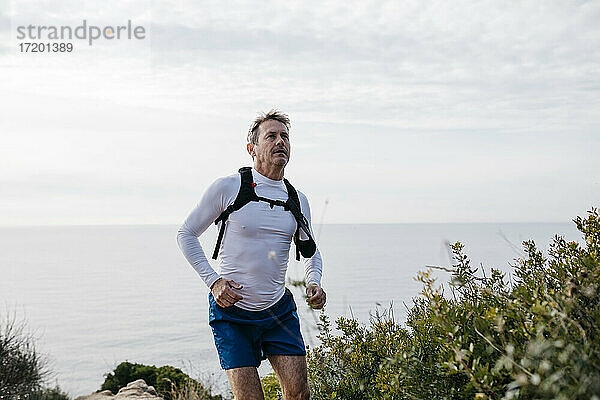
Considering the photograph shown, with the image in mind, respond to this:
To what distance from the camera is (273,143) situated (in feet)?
13.6

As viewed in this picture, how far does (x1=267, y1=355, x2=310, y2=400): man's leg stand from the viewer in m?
3.90

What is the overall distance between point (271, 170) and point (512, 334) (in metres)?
1.98

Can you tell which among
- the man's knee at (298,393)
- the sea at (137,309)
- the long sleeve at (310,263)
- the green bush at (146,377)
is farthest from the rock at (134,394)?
the man's knee at (298,393)

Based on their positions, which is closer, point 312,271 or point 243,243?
point 243,243

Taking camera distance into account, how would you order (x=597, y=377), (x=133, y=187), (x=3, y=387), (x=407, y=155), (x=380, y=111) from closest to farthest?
(x=597, y=377)
(x=3, y=387)
(x=380, y=111)
(x=407, y=155)
(x=133, y=187)

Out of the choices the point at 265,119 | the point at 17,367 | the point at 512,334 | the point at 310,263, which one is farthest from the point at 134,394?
the point at 512,334

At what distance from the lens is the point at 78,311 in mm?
29656

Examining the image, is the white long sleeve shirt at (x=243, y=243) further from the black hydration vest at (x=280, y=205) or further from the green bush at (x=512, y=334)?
the green bush at (x=512, y=334)

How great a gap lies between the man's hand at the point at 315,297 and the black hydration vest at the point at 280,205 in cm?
37

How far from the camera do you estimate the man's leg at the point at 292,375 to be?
3.90m

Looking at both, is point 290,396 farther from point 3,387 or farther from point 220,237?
point 3,387

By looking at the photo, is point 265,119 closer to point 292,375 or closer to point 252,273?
point 252,273

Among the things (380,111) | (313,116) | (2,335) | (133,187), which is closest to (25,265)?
(133,187)

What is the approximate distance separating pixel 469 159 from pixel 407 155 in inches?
935
